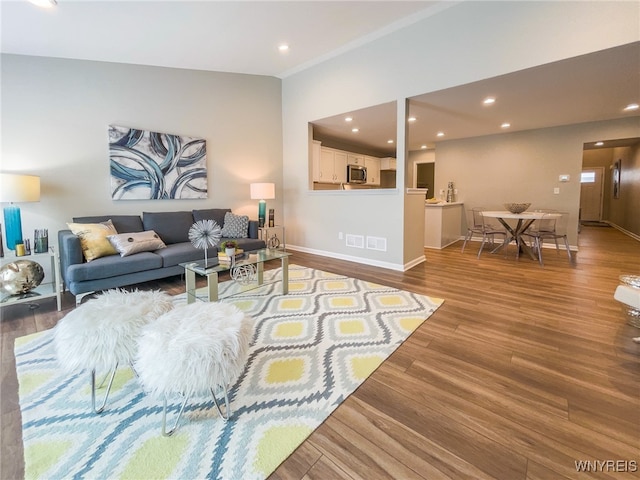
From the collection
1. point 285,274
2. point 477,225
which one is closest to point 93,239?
point 285,274

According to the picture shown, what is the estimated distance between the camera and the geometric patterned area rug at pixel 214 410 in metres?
1.17

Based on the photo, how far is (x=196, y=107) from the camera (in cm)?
445

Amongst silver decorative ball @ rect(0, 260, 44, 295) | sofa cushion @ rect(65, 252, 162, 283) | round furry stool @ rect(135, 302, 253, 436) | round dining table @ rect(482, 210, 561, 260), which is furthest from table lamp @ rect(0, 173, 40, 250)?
round dining table @ rect(482, 210, 561, 260)

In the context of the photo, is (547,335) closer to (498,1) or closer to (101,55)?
(498,1)

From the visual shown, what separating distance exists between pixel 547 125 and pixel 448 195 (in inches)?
86.5

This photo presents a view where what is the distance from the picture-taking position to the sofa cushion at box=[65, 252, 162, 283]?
275 centimetres

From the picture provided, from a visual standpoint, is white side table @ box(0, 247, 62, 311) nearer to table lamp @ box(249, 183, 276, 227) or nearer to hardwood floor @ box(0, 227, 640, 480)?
hardwood floor @ box(0, 227, 640, 480)

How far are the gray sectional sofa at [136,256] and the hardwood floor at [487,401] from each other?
41 centimetres

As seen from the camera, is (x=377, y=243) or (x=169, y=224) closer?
(x=169, y=224)

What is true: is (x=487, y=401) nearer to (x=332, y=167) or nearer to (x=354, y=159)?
(x=332, y=167)

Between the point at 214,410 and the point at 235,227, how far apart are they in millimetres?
3157

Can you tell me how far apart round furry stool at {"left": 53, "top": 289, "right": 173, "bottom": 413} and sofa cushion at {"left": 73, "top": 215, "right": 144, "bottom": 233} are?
8.00ft

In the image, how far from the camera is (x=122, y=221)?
3686 mm

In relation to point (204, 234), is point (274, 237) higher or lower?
lower
